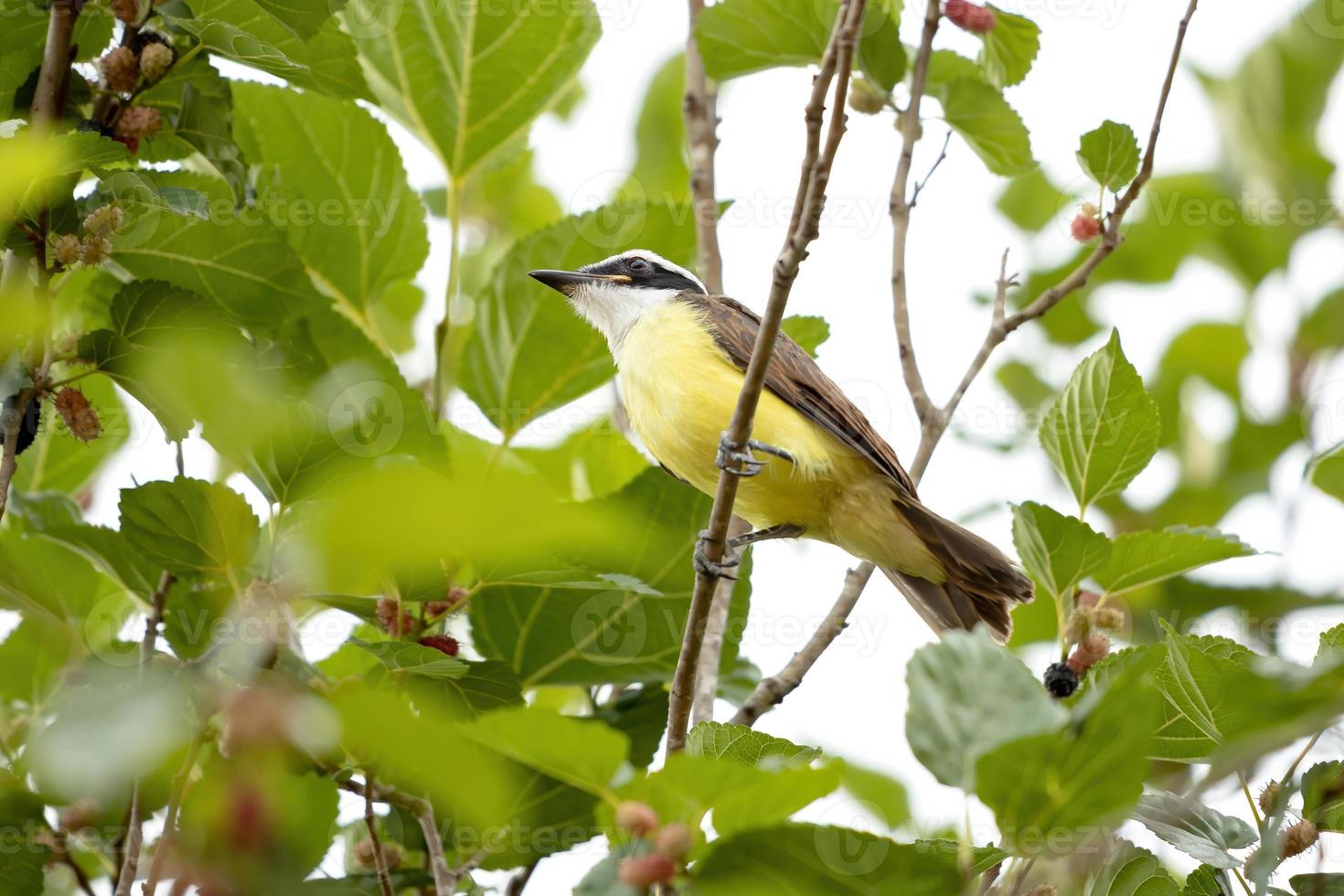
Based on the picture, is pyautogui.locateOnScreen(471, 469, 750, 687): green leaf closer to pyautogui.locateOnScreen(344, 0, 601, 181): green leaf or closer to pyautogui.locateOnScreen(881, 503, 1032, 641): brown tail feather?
pyautogui.locateOnScreen(344, 0, 601, 181): green leaf

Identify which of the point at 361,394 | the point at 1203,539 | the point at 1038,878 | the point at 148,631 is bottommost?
the point at 1038,878

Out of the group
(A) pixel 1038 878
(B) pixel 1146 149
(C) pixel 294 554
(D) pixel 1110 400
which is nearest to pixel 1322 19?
(B) pixel 1146 149

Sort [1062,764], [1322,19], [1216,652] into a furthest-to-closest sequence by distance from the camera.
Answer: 1. [1322,19]
2. [1216,652]
3. [1062,764]

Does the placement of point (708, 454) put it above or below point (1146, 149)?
below

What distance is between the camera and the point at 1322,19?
19.0 ft

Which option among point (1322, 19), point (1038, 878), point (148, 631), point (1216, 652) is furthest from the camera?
point (1322, 19)

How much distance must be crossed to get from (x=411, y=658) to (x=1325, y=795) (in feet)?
5.78

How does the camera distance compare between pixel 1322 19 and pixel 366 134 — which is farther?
pixel 1322 19

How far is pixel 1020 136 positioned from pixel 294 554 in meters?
3.90

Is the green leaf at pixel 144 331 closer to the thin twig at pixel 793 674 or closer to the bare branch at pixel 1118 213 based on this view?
the thin twig at pixel 793 674

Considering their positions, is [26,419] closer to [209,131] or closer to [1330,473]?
[209,131]

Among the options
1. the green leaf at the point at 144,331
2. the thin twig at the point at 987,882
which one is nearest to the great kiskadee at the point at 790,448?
the green leaf at the point at 144,331

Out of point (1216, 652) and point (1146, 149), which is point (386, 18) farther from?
point (1216, 652)

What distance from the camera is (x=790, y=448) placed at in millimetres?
4715
